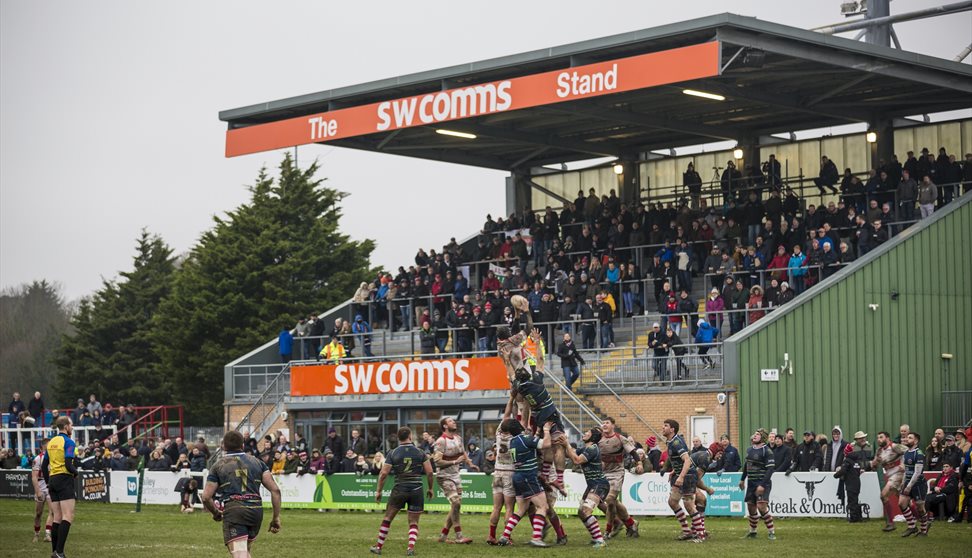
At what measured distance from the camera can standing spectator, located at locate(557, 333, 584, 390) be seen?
35.8 meters

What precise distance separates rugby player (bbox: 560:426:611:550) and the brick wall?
40.4 feet

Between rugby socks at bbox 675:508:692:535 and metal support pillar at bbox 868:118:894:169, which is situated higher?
metal support pillar at bbox 868:118:894:169

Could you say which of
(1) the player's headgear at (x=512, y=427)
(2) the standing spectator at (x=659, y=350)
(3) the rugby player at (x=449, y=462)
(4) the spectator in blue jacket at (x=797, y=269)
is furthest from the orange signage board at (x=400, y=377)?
(1) the player's headgear at (x=512, y=427)

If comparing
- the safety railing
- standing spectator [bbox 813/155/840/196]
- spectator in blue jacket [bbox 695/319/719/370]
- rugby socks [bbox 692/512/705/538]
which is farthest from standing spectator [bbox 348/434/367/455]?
rugby socks [bbox 692/512/705/538]

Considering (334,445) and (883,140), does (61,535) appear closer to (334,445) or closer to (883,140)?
(334,445)

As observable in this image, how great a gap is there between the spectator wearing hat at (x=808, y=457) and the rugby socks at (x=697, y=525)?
6.99 metres

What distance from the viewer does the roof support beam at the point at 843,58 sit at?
3416 centimetres

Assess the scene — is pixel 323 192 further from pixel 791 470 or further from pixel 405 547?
pixel 405 547

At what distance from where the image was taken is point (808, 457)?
29.8 m

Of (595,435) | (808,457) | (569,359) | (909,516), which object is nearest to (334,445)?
(569,359)

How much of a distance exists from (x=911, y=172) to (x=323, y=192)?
1617 inches

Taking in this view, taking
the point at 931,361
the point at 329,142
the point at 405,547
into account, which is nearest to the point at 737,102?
the point at 931,361

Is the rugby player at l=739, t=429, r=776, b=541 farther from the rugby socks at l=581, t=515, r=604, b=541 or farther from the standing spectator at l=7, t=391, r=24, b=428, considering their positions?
the standing spectator at l=7, t=391, r=24, b=428

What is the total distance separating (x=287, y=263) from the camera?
2739 inches
